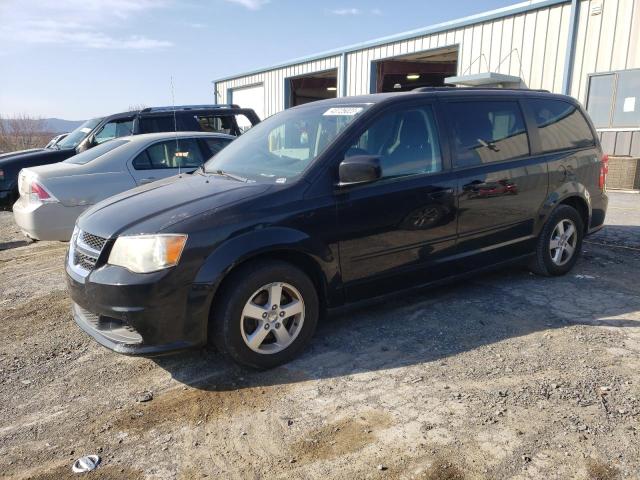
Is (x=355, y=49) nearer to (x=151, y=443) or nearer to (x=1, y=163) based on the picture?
(x=1, y=163)

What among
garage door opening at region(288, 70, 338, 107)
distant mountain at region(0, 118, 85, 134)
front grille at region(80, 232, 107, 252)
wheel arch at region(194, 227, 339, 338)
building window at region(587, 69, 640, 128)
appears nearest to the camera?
wheel arch at region(194, 227, 339, 338)

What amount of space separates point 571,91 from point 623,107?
3.76 ft

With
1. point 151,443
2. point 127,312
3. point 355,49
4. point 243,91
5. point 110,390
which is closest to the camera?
point 151,443

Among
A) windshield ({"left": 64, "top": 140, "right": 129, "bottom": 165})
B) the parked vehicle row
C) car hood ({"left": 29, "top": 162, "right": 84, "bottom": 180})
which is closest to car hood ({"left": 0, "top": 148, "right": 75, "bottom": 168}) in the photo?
the parked vehicle row

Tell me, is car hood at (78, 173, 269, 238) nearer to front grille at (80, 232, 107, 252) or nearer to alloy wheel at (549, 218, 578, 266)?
front grille at (80, 232, 107, 252)

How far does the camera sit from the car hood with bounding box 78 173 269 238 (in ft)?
10.5

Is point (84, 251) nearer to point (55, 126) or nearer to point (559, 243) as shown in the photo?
point (559, 243)

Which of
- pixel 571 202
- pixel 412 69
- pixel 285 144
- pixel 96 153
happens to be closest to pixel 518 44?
pixel 412 69

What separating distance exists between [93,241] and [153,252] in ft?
1.91

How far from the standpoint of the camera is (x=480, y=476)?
2385 mm

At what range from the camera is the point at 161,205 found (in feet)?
11.2

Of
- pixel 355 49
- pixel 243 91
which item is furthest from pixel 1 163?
pixel 243 91

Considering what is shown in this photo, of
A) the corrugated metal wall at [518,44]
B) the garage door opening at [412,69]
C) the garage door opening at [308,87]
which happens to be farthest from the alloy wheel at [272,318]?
the garage door opening at [308,87]

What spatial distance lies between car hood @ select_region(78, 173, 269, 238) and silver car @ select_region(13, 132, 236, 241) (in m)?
2.20
